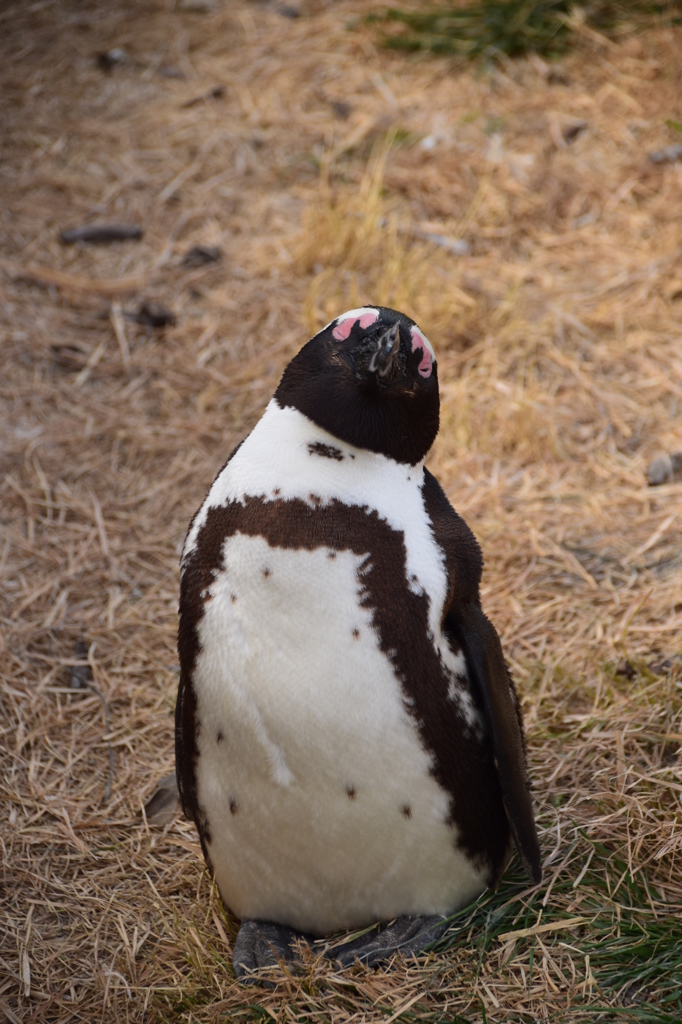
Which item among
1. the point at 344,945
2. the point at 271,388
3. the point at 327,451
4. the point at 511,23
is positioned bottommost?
the point at 271,388

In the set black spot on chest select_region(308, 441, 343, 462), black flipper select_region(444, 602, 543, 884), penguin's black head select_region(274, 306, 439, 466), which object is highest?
penguin's black head select_region(274, 306, 439, 466)

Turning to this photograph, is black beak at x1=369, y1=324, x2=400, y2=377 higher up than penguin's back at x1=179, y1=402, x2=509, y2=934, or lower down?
higher up

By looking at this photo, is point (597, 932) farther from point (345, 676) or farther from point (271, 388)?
point (271, 388)

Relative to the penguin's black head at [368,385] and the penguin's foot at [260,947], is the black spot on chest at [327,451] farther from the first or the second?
the penguin's foot at [260,947]

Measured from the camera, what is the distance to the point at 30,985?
7.34 feet

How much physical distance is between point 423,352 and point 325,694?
783 millimetres

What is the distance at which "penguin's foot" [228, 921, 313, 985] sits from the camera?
220 cm

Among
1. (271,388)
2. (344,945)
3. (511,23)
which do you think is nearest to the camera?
(344,945)

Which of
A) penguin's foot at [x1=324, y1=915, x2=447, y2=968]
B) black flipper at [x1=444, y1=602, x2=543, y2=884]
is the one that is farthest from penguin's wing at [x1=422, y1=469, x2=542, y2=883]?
penguin's foot at [x1=324, y1=915, x2=447, y2=968]

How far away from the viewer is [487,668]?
7.31 feet

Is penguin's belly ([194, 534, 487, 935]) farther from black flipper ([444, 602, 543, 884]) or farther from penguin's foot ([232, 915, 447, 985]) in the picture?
black flipper ([444, 602, 543, 884])

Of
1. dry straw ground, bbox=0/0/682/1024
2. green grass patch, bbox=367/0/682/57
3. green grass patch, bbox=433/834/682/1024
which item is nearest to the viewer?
green grass patch, bbox=433/834/682/1024

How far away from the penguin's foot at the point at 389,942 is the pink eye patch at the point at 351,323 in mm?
1336

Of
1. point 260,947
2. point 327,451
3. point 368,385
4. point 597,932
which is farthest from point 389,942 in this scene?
point 368,385
